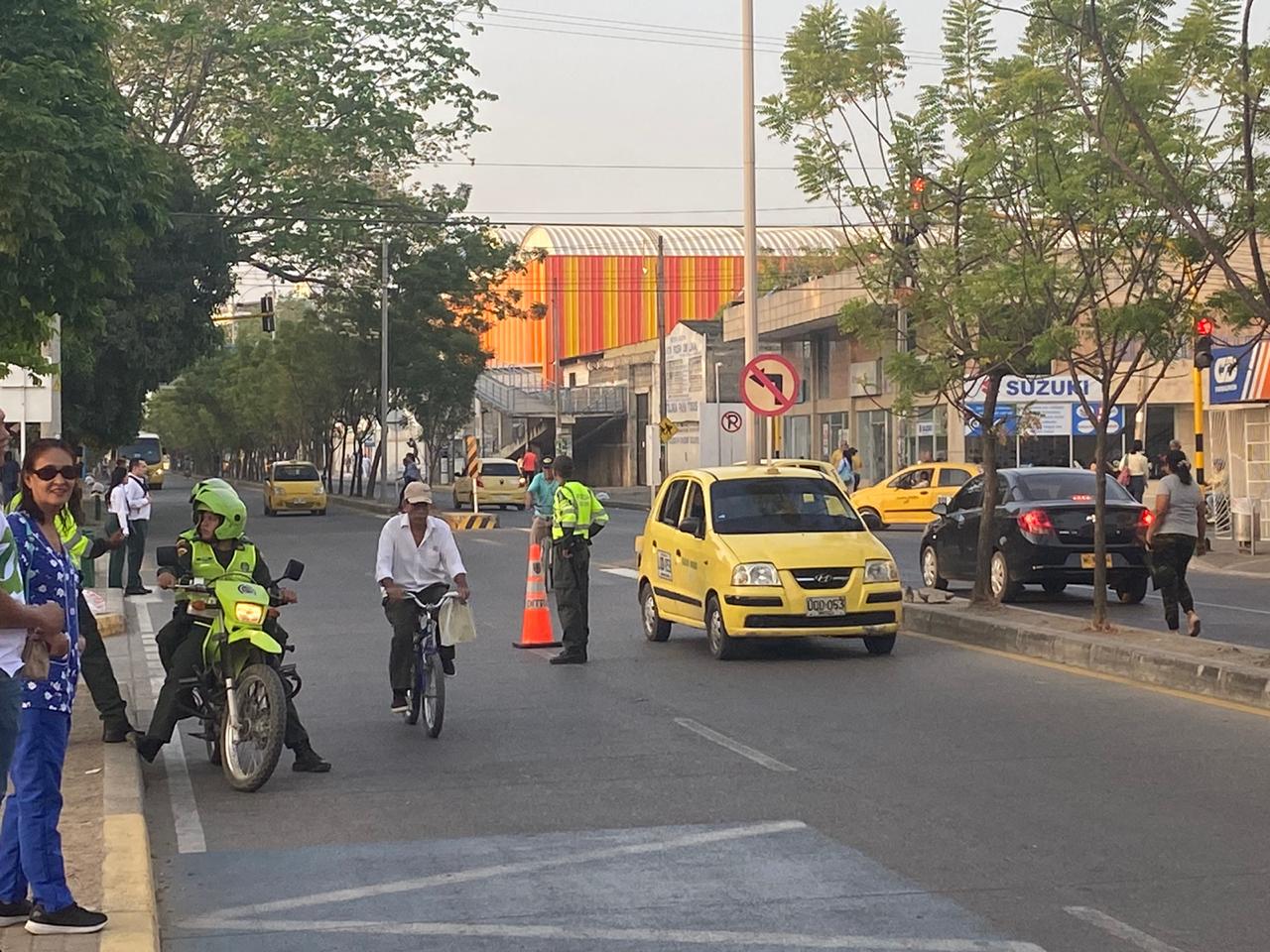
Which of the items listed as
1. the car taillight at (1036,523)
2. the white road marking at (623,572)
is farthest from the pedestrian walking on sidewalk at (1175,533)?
the white road marking at (623,572)

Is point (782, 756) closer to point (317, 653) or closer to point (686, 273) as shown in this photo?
point (317, 653)

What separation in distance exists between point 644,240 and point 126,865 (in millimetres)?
Answer: 95291

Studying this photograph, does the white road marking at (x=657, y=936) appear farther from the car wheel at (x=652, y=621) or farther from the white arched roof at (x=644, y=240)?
the white arched roof at (x=644, y=240)

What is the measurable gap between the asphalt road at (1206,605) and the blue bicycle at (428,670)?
796cm

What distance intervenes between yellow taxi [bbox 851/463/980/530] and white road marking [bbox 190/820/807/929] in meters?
32.7

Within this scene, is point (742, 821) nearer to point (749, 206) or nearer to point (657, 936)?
point (657, 936)

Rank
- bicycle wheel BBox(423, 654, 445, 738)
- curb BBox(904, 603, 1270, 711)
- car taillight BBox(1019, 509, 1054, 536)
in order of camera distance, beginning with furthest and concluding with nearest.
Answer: car taillight BBox(1019, 509, 1054, 536) → curb BBox(904, 603, 1270, 711) → bicycle wheel BBox(423, 654, 445, 738)

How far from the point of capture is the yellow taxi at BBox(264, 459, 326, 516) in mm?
56000

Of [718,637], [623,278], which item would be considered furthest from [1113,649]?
[623,278]

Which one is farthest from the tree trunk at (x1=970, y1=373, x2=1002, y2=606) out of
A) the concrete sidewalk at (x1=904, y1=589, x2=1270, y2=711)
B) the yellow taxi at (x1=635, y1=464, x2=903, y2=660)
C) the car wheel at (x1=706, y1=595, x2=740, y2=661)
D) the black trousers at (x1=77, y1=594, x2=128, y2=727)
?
the black trousers at (x1=77, y1=594, x2=128, y2=727)

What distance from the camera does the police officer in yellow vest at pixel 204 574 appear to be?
1030cm

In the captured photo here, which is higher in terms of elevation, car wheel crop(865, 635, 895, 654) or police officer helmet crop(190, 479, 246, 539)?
police officer helmet crop(190, 479, 246, 539)

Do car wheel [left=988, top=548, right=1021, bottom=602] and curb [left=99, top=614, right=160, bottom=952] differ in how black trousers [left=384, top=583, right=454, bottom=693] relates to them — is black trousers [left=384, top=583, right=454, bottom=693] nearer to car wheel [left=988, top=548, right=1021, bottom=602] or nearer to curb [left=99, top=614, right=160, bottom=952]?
curb [left=99, top=614, right=160, bottom=952]

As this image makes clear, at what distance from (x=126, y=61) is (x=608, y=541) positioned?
52.5 feet
